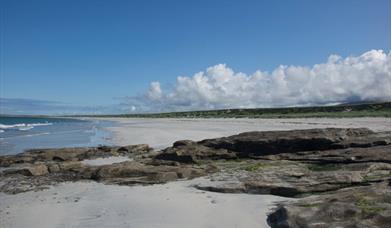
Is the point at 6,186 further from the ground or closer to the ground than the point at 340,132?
closer to the ground

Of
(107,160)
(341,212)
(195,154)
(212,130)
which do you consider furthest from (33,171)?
(212,130)

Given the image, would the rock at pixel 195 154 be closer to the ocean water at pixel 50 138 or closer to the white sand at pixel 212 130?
the white sand at pixel 212 130

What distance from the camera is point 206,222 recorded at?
9.30m

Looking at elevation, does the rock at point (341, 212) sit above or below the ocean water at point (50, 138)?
above

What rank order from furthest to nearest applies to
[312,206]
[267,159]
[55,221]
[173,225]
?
[267,159] → [55,221] → [173,225] → [312,206]

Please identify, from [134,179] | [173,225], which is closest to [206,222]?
[173,225]

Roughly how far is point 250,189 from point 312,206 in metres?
3.28

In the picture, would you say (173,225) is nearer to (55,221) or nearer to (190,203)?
(190,203)

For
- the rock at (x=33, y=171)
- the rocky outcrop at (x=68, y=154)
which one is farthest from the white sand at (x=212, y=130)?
the rock at (x=33, y=171)

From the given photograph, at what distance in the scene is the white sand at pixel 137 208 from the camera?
9531 millimetres

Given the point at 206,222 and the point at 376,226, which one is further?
the point at 206,222

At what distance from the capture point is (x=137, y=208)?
10945mm

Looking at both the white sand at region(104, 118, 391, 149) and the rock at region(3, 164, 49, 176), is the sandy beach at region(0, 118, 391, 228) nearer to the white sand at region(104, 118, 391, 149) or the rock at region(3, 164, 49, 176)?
the rock at region(3, 164, 49, 176)

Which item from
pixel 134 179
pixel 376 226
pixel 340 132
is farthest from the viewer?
pixel 340 132
